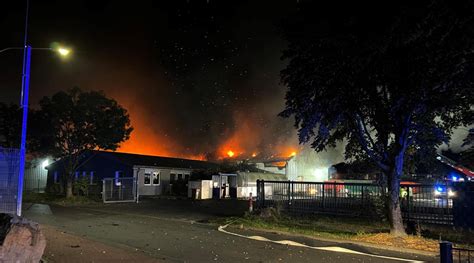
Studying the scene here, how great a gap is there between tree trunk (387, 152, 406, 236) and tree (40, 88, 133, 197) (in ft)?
70.8

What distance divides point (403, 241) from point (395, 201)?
1349 millimetres

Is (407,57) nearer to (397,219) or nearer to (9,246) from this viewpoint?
(397,219)

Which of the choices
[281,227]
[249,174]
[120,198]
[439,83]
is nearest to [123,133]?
[120,198]

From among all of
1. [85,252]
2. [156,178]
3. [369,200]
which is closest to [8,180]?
[85,252]

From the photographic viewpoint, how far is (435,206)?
13.7 metres

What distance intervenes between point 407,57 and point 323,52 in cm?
228

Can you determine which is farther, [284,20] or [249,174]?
[249,174]

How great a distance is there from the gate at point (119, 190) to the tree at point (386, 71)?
56.8 feet

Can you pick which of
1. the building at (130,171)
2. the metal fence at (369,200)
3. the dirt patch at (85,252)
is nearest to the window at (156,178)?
the building at (130,171)

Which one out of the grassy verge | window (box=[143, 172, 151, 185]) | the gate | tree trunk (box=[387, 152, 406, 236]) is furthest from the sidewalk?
window (box=[143, 172, 151, 185])

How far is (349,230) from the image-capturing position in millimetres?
13945

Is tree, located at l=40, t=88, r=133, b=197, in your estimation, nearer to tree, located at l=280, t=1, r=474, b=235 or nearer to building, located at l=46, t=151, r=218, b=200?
building, located at l=46, t=151, r=218, b=200

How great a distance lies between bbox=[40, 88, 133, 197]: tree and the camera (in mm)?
27297

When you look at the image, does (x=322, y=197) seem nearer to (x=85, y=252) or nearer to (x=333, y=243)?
(x=333, y=243)
